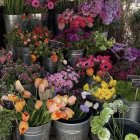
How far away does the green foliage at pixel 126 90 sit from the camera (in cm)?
267

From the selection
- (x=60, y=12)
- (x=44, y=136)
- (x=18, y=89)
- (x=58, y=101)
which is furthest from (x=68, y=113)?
(x=60, y=12)

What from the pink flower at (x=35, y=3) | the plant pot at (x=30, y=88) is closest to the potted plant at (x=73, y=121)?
the plant pot at (x=30, y=88)

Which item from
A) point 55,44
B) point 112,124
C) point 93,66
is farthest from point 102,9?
point 112,124

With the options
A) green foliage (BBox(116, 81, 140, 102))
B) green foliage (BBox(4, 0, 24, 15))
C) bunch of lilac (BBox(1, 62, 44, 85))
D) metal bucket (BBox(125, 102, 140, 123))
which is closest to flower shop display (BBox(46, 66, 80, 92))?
bunch of lilac (BBox(1, 62, 44, 85))

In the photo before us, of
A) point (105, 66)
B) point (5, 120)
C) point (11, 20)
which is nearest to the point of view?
point (5, 120)

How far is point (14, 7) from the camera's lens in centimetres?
355

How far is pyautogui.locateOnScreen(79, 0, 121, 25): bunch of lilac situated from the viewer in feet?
11.1

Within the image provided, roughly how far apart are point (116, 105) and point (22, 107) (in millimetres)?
681

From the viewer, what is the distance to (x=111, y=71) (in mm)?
3188

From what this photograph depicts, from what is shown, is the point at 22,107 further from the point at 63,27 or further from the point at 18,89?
the point at 63,27

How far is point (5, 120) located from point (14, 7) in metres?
1.74

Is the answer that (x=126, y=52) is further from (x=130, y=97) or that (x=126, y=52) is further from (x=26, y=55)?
(x=26, y=55)

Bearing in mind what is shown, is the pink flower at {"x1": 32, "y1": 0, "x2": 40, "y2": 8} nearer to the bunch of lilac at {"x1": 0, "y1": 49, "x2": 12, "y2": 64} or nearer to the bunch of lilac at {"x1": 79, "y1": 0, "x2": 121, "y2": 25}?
the bunch of lilac at {"x1": 79, "y1": 0, "x2": 121, "y2": 25}

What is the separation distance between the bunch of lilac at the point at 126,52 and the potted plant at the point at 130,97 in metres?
0.69
